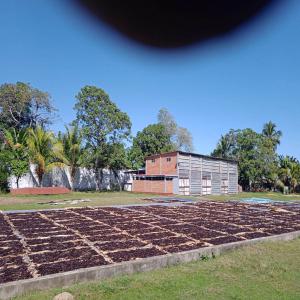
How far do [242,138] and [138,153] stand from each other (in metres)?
13.8

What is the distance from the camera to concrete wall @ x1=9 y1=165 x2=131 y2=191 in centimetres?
2558

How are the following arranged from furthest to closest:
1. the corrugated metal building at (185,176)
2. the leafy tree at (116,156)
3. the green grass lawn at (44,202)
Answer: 1. the leafy tree at (116,156)
2. the corrugated metal building at (185,176)
3. the green grass lawn at (44,202)

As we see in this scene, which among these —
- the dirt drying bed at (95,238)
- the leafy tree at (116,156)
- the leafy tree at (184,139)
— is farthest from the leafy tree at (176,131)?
the dirt drying bed at (95,238)

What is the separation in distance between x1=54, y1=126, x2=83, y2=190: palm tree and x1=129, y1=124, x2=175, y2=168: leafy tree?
10657 mm

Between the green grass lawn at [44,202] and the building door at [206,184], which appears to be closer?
the green grass lawn at [44,202]

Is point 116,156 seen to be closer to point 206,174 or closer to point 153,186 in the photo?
point 153,186

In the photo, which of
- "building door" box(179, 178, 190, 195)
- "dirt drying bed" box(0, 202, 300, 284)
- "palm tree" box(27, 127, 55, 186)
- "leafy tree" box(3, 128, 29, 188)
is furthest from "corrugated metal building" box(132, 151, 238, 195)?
"dirt drying bed" box(0, 202, 300, 284)

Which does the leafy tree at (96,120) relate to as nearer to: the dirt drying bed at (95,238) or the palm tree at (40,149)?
the palm tree at (40,149)

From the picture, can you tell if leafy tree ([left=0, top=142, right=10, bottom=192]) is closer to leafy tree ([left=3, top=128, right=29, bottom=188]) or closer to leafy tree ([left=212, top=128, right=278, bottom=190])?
leafy tree ([left=3, top=128, right=29, bottom=188])

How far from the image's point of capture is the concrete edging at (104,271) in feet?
12.3

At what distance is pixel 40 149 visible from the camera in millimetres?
23484

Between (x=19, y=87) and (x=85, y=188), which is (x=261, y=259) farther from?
(x=19, y=87)

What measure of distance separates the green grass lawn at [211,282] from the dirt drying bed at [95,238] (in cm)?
59

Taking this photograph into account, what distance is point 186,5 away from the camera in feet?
9.93
